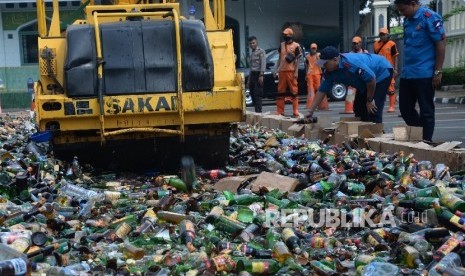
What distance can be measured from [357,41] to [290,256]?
45.2ft

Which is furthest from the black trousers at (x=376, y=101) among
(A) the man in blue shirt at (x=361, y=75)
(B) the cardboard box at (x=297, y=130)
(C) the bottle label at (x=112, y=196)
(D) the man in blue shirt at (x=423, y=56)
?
(C) the bottle label at (x=112, y=196)

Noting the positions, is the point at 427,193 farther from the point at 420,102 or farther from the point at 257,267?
the point at 420,102

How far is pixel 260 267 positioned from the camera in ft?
15.6

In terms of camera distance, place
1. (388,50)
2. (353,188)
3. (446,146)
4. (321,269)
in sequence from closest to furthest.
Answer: (321,269) < (353,188) < (446,146) < (388,50)

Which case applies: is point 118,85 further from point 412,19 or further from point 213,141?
point 412,19

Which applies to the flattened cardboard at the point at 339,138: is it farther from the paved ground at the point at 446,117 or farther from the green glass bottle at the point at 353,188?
the green glass bottle at the point at 353,188

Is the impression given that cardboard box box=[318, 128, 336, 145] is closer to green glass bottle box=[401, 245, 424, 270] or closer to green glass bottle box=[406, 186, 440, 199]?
green glass bottle box=[406, 186, 440, 199]

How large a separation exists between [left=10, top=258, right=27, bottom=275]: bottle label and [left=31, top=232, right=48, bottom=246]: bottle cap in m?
0.92

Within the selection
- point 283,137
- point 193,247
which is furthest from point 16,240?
point 283,137

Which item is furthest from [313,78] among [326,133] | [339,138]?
[339,138]

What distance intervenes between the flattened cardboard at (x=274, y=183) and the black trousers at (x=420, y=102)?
234 cm

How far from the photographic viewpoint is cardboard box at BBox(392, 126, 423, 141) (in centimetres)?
864

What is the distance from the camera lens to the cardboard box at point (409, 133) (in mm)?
8641

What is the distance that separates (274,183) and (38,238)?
2459 millimetres
